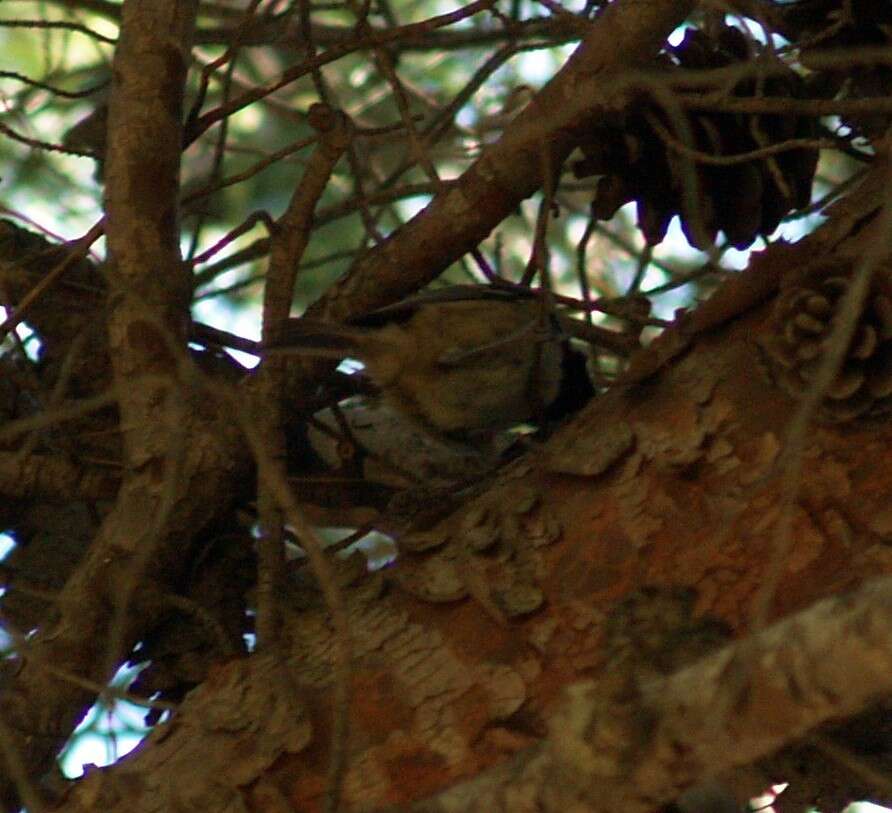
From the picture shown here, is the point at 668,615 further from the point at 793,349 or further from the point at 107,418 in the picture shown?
the point at 107,418

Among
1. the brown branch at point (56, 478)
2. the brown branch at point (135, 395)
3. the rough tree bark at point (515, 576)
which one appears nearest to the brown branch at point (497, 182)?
the rough tree bark at point (515, 576)

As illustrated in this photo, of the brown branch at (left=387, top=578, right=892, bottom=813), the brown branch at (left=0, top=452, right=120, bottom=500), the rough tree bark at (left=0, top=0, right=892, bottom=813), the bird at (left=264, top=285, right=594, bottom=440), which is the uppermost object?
the brown branch at (left=0, top=452, right=120, bottom=500)

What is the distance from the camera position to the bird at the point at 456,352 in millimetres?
1274

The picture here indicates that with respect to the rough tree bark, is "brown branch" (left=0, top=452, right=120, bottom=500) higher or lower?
higher

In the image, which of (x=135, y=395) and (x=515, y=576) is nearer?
(x=515, y=576)

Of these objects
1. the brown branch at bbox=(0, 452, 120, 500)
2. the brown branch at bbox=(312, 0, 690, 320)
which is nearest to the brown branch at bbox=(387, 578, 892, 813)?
the brown branch at bbox=(312, 0, 690, 320)

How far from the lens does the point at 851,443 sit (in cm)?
104

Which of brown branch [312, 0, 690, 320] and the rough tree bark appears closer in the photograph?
the rough tree bark

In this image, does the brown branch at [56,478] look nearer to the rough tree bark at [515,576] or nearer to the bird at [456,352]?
the rough tree bark at [515,576]

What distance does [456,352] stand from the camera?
128 centimetres

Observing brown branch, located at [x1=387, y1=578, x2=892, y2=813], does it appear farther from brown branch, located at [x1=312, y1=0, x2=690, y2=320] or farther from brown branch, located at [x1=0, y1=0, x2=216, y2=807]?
brown branch, located at [x1=312, y1=0, x2=690, y2=320]

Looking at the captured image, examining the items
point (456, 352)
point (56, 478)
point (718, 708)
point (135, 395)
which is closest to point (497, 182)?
point (456, 352)

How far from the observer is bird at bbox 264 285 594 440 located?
4.18 ft

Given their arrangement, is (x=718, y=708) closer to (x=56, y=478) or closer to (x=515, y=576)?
(x=515, y=576)
